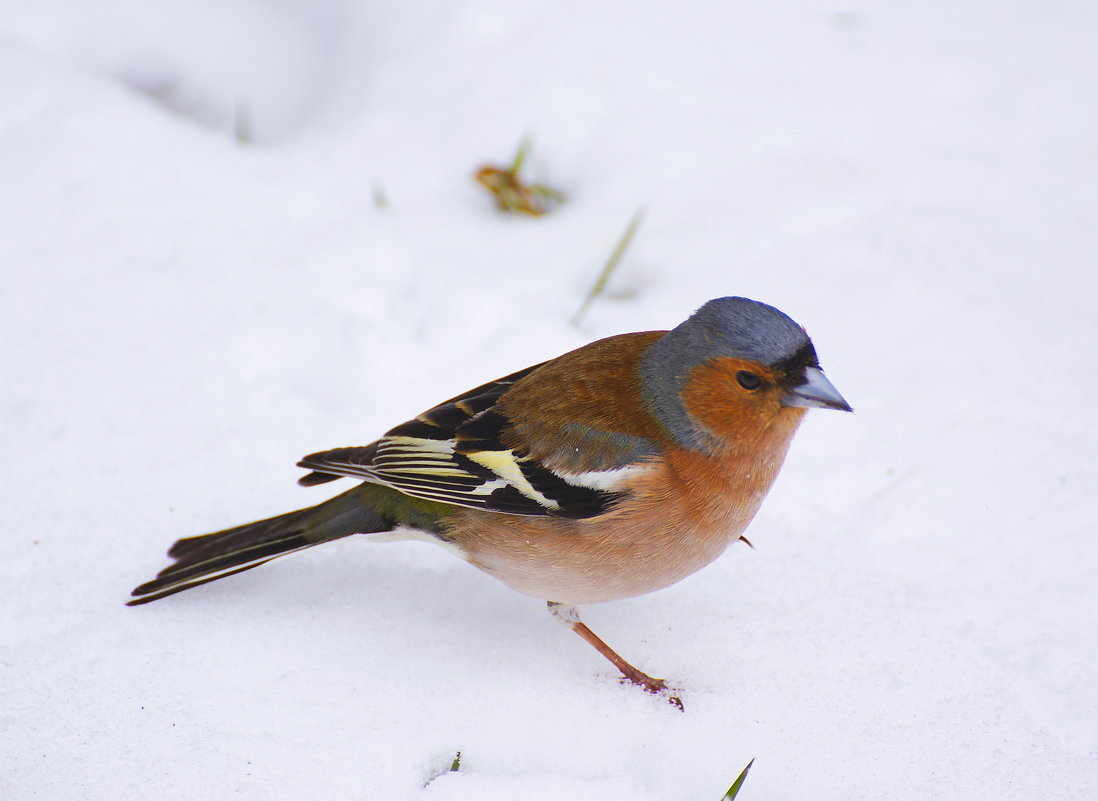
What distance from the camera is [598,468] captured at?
3.00 m

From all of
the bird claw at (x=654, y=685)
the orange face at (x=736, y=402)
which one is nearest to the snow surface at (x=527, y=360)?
the bird claw at (x=654, y=685)

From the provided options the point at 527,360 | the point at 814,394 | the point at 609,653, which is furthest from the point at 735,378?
the point at 527,360

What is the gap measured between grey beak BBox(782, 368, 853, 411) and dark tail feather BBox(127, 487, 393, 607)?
135 centimetres

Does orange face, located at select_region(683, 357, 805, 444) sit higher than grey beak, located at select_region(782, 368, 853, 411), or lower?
lower

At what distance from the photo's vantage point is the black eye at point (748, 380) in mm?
2982

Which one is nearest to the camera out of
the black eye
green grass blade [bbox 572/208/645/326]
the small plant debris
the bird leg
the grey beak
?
the grey beak

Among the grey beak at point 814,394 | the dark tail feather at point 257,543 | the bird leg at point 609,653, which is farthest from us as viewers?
the dark tail feather at point 257,543

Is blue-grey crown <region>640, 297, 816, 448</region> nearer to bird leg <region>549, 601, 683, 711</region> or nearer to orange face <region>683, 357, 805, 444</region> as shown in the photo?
orange face <region>683, 357, 805, 444</region>

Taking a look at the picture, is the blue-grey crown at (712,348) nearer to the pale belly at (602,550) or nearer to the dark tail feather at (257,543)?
the pale belly at (602,550)

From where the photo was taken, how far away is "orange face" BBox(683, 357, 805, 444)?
9.79 feet

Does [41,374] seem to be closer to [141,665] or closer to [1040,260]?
[141,665]

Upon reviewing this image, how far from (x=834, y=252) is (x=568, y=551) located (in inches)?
89.4

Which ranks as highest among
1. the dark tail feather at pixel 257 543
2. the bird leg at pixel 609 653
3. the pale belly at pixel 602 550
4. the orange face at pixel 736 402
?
the orange face at pixel 736 402

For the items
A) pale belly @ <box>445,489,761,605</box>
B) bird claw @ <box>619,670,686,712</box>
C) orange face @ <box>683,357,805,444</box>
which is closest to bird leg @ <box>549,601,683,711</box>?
bird claw @ <box>619,670,686,712</box>
